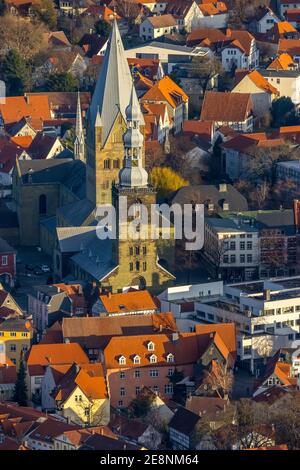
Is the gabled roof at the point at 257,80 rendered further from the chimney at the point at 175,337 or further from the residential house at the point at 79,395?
the residential house at the point at 79,395

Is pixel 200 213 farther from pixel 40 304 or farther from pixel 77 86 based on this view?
pixel 77 86

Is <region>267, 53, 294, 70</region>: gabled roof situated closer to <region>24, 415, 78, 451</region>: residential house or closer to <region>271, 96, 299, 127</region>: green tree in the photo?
<region>271, 96, 299, 127</region>: green tree

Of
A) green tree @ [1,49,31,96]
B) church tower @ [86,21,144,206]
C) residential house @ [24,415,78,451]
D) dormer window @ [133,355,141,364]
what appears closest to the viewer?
Result: residential house @ [24,415,78,451]

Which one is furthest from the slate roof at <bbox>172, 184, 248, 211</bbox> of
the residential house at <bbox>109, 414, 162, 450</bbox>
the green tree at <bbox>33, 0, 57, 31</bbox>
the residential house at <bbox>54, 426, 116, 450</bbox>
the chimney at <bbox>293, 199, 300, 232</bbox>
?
the green tree at <bbox>33, 0, 57, 31</bbox>

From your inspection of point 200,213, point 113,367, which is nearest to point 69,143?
point 200,213

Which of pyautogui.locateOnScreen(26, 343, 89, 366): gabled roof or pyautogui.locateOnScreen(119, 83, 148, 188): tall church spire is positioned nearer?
pyautogui.locateOnScreen(26, 343, 89, 366): gabled roof

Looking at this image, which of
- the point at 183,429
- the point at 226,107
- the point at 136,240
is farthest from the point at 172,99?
the point at 183,429

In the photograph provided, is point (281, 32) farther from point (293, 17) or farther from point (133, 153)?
point (133, 153)
